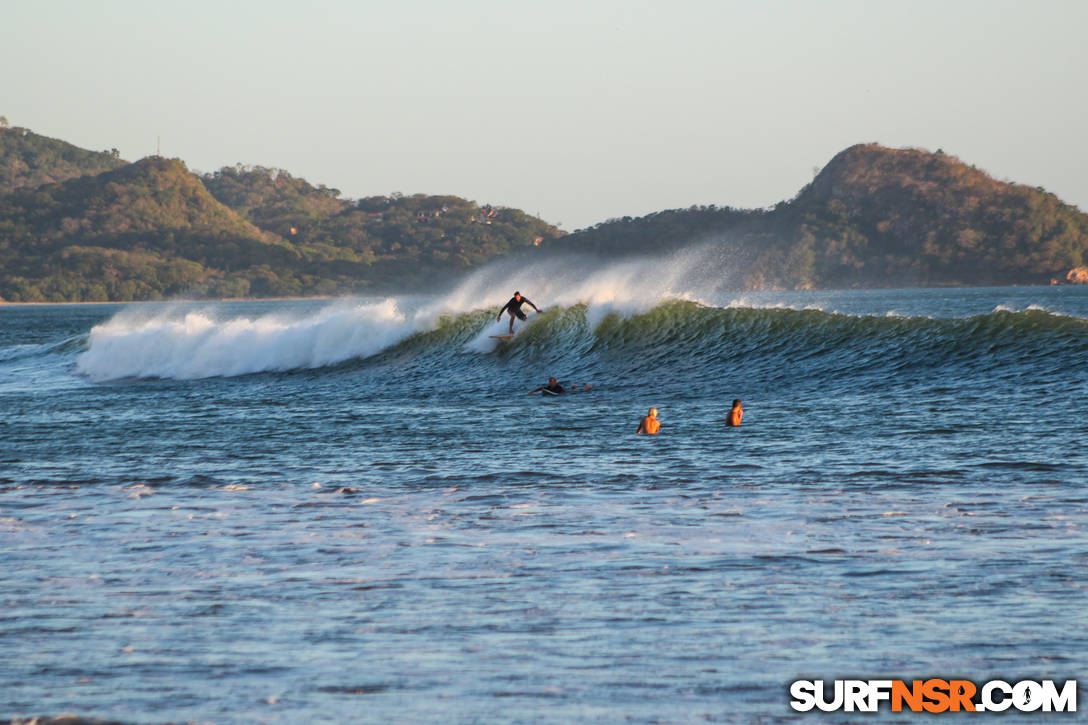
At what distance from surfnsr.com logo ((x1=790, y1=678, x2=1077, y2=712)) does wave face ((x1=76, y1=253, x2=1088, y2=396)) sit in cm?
1535

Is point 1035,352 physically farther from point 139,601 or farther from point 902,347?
point 139,601

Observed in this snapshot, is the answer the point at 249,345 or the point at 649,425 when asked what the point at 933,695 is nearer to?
the point at 649,425

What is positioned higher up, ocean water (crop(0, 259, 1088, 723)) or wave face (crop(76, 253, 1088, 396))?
wave face (crop(76, 253, 1088, 396))

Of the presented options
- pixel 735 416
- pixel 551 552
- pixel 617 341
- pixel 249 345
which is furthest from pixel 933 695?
pixel 249 345

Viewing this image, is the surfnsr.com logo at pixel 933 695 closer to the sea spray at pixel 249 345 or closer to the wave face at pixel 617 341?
the wave face at pixel 617 341

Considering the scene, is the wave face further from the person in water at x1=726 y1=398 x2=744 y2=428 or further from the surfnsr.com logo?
the surfnsr.com logo

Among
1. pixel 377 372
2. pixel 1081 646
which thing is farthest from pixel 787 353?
pixel 1081 646

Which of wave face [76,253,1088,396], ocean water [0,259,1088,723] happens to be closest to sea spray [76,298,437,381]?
wave face [76,253,1088,396]

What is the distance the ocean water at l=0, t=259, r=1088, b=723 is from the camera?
19.5ft

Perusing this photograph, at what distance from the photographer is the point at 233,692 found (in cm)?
582

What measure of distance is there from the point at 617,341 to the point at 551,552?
72.8ft

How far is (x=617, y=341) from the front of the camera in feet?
101

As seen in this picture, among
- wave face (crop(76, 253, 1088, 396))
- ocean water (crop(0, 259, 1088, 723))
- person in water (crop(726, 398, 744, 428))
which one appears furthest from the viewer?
wave face (crop(76, 253, 1088, 396))

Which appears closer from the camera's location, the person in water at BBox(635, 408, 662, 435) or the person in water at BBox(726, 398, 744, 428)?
the person in water at BBox(635, 408, 662, 435)
